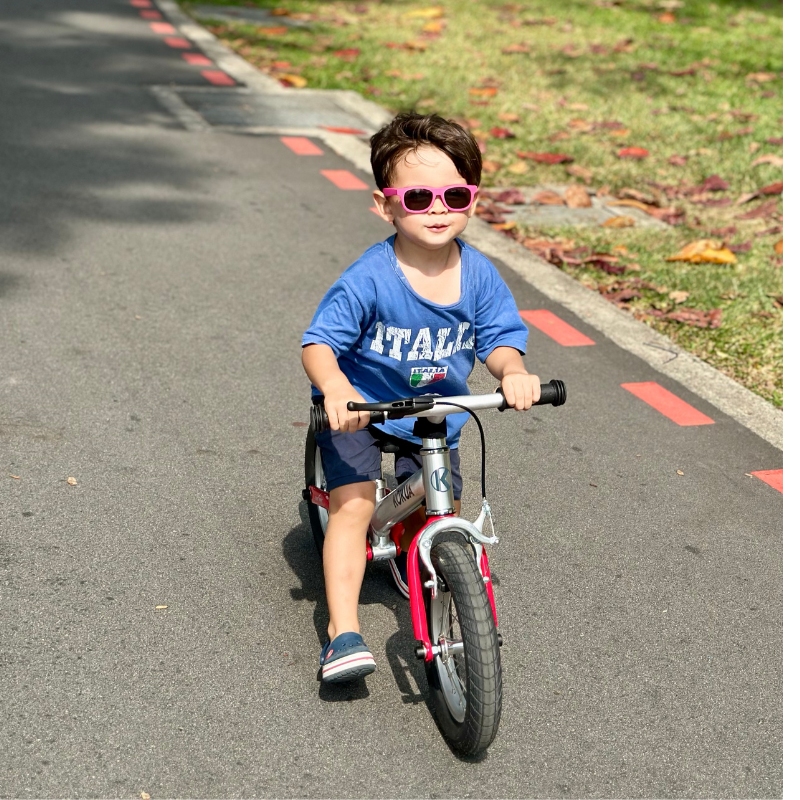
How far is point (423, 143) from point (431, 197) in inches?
5.8

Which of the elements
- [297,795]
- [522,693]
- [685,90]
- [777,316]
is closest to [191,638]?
[297,795]

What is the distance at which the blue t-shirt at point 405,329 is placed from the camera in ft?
8.56

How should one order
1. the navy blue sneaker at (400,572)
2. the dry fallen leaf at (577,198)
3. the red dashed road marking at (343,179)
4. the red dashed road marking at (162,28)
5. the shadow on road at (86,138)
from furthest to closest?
1. the red dashed road marking at (162,28)
2. the red dashed road marking at (343,179)
3. the dry fallen leaf at (577,198)
4. the shadow on road at (86,138)
5. the navy blue sneaker at (400,572)

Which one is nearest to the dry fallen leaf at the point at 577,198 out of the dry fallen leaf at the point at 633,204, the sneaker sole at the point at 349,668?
the dry fallen leaf at the point at 633,204

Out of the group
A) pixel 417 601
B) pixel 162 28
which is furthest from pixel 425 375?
pixel 162 28

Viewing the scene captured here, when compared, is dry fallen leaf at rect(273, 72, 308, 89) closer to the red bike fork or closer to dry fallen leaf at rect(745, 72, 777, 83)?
dry fallen leaf at rect(745, 72, 777, 83)

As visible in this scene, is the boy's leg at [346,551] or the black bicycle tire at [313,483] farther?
the black bicycle tire at [313,483]

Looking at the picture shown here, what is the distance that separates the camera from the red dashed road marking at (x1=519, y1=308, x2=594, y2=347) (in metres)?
5.21

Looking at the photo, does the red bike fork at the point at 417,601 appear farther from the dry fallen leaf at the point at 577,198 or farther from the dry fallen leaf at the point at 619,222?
the dry fallen leaf at the point at 577,198

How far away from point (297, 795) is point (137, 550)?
43.8 inches

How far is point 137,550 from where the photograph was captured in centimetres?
327

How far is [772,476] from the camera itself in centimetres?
417

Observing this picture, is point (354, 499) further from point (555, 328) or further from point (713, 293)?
point (713, 293)

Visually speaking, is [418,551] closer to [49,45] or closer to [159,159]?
[159,159]
